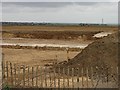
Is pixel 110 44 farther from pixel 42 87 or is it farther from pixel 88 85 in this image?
pixel 42 87

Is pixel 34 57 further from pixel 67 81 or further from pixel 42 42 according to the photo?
pixel 42 42

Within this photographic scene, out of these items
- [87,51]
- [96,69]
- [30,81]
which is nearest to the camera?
[30,81]

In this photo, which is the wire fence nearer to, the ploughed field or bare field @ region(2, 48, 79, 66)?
bare field @ region(2, 48, 79, 66)

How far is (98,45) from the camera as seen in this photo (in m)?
16.8

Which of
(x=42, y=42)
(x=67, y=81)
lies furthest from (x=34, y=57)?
(x=42, y=42)

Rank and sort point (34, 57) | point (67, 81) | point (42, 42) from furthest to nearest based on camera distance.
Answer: point (42, 42)
point (34, 57)
point (67, 81)

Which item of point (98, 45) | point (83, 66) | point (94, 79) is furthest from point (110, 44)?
point (94, 79)

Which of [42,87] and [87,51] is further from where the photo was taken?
[87,51]

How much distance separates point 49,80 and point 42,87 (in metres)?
1.63

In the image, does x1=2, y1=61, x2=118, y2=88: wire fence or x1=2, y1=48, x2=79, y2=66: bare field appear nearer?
x1=2, y1=61, x2=118, y2=88: wire fence

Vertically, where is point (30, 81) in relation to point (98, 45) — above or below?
below

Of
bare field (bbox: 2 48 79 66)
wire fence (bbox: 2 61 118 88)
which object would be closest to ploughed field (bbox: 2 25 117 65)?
bare field (bbox: 2 48 79 66)

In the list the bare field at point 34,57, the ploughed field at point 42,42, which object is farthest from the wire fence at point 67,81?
the ploughed field at point 42,42

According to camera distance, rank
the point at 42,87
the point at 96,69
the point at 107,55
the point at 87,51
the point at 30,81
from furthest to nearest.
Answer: the point at 87,51, the point at 107,55, the point at 96,69, the point at 30,81, the point at 42,87
